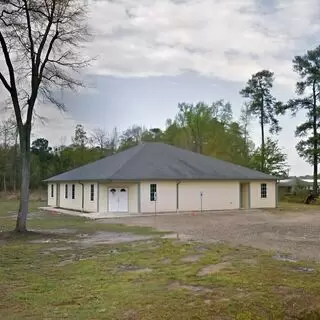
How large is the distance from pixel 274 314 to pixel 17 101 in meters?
14.0

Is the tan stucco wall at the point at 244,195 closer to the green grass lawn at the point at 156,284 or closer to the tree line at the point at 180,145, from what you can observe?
the tree line at the point at 180,145

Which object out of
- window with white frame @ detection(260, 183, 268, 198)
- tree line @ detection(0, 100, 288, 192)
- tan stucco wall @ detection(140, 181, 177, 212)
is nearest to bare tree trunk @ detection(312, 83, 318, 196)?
tree line @ detection(0, 100, 288, 192)

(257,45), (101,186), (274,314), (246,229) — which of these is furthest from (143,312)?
(101,186)

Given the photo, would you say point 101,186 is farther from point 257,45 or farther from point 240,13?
point 240,13

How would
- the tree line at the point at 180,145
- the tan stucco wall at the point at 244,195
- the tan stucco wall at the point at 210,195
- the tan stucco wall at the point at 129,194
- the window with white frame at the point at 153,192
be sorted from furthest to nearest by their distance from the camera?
the tree line at the point at 180,145 < the tan stucco wall at the point at 244,195 < the tan stucco wall at the point at 210,195 < the window with white frame at the point at 153,192 < the tan stucco wall at the point at 129,194

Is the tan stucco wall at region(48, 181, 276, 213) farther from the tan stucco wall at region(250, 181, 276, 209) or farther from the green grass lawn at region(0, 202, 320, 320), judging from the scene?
the green grass lawn at region(0, 202, 320, 320)

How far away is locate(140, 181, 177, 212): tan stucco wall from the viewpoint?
29453 millimetres

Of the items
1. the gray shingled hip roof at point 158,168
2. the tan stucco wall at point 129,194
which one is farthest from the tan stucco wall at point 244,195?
the tan stucco wall at point 129,194

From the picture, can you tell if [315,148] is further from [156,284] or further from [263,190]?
[156,284]

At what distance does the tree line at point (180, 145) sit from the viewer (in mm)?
52156

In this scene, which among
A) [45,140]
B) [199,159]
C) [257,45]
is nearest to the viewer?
[257,45]

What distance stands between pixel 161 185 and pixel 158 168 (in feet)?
5.31

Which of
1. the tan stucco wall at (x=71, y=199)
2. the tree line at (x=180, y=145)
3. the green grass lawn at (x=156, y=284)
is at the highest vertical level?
the tree line at (x=180, y=145)

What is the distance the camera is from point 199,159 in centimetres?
3506
